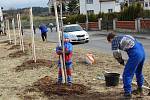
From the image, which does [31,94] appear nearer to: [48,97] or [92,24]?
[48,97]

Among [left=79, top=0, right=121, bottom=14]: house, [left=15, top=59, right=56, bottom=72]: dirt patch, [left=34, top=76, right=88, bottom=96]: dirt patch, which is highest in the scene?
[left=79, top=0, right=121, bottom=14]: house

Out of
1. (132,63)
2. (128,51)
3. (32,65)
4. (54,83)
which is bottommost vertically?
(32,65)

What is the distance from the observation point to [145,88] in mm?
10125

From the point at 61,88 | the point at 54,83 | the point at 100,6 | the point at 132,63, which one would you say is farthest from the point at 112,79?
the point at 100,6

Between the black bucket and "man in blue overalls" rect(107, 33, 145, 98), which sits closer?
"man in blue overalls" rect(107, 33, 145, 98)

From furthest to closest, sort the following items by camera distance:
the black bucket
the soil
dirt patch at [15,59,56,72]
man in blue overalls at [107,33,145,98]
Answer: dirt patch at [15,59,56,72] → the black bucket → the soil → man in blue overalls at [107,33,145,98]

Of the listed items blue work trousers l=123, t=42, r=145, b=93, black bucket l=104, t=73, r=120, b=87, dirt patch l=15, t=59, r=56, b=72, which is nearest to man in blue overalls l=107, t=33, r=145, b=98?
blue work trousers l=123, t=42, r=145, b=93

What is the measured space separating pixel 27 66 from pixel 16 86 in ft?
13.0

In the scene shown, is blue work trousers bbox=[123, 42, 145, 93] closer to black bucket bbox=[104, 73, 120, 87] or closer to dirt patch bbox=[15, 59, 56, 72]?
black bucket bbox=[104, 73, 120, 87]

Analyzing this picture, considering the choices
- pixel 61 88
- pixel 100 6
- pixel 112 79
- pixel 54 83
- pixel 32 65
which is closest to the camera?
pixel 61 88

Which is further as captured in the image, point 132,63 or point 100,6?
point 100,6

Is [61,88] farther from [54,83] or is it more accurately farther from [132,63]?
[132,63]

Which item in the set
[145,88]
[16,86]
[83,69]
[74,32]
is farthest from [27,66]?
[74,32]

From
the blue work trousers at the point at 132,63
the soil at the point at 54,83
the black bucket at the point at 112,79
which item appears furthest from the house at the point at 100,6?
the blue work trousers at the point at 132,63
